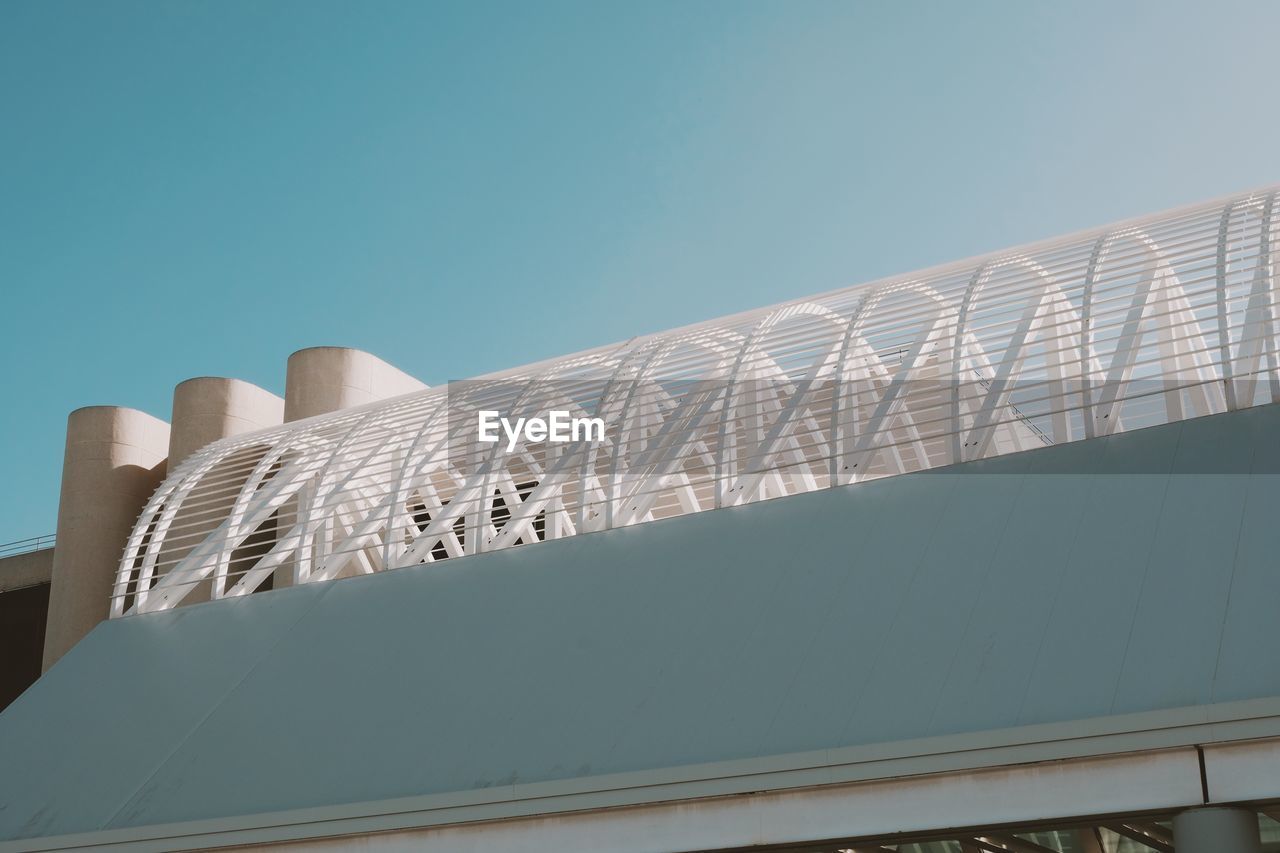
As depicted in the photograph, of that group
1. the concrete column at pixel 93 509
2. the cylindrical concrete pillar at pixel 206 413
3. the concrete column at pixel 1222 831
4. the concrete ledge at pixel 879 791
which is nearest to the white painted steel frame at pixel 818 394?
the concrete ledge at pixel 879 791

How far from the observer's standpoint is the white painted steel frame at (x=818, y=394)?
1694cm

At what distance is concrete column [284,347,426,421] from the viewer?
102 ft

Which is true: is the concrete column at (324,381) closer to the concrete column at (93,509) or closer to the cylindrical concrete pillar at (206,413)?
the cylindrical concrete pillar at (206,413)

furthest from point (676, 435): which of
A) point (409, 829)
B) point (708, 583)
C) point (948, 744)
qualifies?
point (948, 744)

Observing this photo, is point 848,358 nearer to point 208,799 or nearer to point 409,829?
point 409,829

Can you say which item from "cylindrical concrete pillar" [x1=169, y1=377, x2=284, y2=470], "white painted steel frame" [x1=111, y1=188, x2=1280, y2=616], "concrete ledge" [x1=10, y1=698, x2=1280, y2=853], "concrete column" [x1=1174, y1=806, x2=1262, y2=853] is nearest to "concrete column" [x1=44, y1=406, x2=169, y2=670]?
"cylindrical concrete pillar" [x1=169, y1=377, x2=284, y2=470]

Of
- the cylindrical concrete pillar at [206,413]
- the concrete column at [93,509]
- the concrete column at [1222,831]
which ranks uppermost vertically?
the cylindrical concrete pillar at [206,413]

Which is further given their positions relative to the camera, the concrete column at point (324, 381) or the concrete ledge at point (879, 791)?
the concrete column at point (324, 381)

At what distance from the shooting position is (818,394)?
63.0ft

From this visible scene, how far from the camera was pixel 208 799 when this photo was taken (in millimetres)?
16016

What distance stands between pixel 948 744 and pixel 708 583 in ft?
17.1

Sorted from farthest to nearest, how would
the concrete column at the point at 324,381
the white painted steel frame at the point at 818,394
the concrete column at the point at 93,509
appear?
1. the concrete column at the point at 93,509
2. the concrete column at the point at 324,381
3. the white painted steel frame at the point at 818,394

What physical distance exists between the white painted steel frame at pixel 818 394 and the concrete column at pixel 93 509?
27.1ft

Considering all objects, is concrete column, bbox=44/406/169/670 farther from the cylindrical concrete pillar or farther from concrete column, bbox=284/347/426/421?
concrete column, bbox=284/347/426/421
